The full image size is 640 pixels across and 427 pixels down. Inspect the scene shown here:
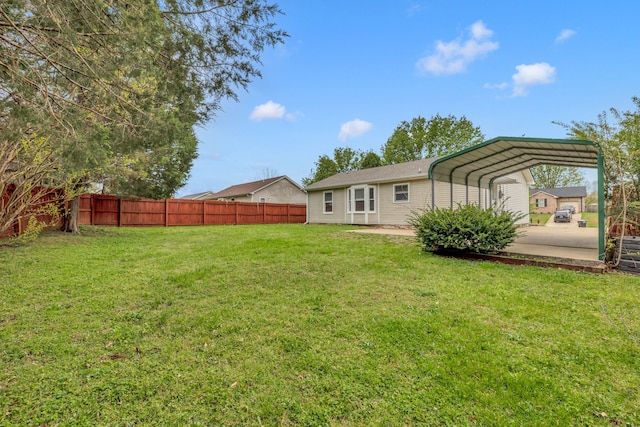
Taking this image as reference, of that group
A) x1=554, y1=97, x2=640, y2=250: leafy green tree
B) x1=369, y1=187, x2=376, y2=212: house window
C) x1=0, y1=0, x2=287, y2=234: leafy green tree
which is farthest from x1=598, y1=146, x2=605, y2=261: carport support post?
x1=369, y1=187, x2=376, y2=212: house window

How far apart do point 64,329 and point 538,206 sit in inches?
1746

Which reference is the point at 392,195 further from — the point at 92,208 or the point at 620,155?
the point at 92,208

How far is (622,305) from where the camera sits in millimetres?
3568

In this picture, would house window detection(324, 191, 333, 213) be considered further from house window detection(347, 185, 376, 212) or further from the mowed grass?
the mowed grass

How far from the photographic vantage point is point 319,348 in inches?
109

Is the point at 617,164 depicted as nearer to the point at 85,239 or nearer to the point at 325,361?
the point at 325,361

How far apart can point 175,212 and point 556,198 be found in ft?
135

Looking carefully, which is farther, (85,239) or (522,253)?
(85,239)

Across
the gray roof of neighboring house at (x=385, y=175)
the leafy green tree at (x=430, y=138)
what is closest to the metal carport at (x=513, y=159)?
the gray roof of neighboring house at (x=385, y=175)

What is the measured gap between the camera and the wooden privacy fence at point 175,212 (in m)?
14.5

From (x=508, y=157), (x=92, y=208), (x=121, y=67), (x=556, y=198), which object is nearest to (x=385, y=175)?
(x=508, y=157)

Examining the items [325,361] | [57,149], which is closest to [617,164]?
[325,361]

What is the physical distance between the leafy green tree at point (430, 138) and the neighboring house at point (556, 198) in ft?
38.2

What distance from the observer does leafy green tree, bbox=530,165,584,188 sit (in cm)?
3781
